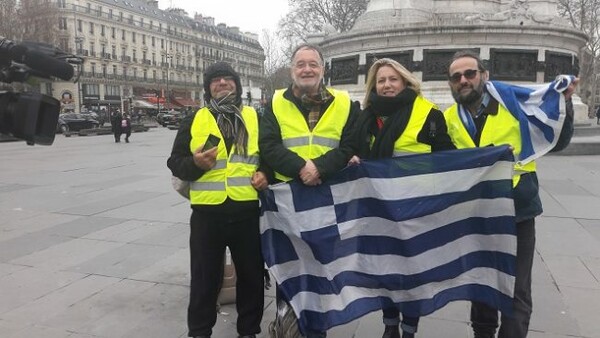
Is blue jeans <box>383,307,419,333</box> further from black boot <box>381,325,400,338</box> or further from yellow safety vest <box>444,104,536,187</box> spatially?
yellow safety vest <box>444,104,536,187</box>

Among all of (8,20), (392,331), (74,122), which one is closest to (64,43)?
(8,20)

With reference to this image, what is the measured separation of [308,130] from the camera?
3.43m

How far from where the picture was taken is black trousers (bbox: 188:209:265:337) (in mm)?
3586

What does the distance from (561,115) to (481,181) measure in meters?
0.64

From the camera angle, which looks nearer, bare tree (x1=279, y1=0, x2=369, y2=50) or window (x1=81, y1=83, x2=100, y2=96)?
bare tree (x1=279, y1=0, x2=369, y2=50)

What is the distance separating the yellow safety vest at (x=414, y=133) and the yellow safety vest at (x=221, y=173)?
1.01m

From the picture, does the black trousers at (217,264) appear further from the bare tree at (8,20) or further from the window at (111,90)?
the window at (111,90)

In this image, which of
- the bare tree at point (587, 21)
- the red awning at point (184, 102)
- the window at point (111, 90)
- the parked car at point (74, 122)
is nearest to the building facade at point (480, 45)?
the parked car at point (74, 122)

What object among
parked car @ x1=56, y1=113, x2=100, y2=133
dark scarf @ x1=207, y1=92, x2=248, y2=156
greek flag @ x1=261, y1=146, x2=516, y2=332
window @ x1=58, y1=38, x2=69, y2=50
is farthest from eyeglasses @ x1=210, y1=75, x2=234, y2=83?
window @ x1=58, y1=38, x2=69, y2=50

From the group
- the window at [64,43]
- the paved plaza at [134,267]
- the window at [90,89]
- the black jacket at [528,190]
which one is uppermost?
the window at [64,43]

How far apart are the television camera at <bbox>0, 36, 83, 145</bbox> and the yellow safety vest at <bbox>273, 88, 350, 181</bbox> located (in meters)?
1.40

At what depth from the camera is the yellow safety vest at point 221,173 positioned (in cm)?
348

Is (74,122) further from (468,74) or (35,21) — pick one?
(468,74)

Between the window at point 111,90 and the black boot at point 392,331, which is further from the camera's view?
the window at point 111,90
